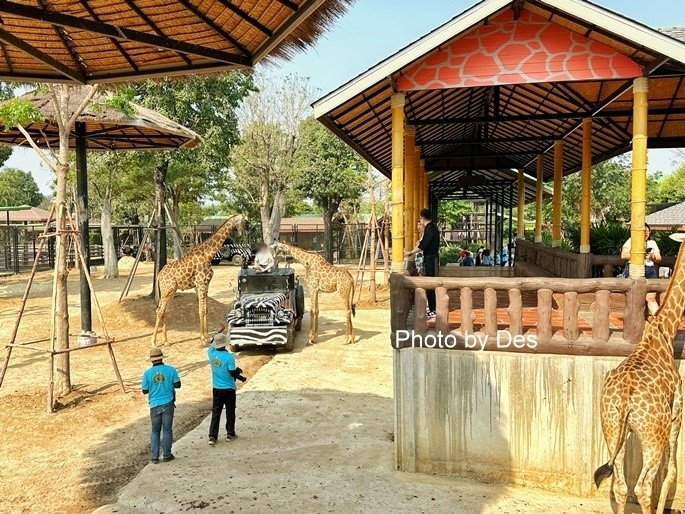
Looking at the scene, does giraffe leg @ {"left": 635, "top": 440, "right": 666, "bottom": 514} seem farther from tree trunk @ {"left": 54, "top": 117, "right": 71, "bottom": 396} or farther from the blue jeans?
tree trunk @ {"left": 54, "top": 117, "right": 71, "bottom": 396}

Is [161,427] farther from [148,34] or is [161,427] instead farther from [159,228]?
[159,228]

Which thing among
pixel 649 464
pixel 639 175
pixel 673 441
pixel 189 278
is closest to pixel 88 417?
pixel 189 278

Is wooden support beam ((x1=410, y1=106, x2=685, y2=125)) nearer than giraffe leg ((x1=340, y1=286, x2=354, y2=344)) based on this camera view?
Yes

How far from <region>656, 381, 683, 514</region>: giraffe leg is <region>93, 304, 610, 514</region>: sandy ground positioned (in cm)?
59

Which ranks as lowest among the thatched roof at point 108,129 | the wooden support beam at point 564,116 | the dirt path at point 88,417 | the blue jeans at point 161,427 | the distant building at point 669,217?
the dirt path at point 88,417

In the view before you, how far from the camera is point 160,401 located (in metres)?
6.69

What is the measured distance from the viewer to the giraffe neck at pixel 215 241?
1339cm

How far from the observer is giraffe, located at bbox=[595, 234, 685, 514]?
5191 mm

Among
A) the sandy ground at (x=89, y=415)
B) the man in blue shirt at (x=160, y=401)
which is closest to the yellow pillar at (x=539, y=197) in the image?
the sandy ground at (x=89, y=415)

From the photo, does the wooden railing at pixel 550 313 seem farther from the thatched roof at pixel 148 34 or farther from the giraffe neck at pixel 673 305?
the thatched roof at pixel 148 34

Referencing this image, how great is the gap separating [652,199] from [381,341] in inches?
1789

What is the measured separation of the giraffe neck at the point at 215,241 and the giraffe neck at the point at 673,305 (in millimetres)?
9802

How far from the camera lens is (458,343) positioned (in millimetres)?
6285

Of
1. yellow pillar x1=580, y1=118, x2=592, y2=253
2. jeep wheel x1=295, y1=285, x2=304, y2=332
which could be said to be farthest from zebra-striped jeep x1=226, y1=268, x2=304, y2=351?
yellow pillar x1=580, y1=118, x2=592, y2=253
